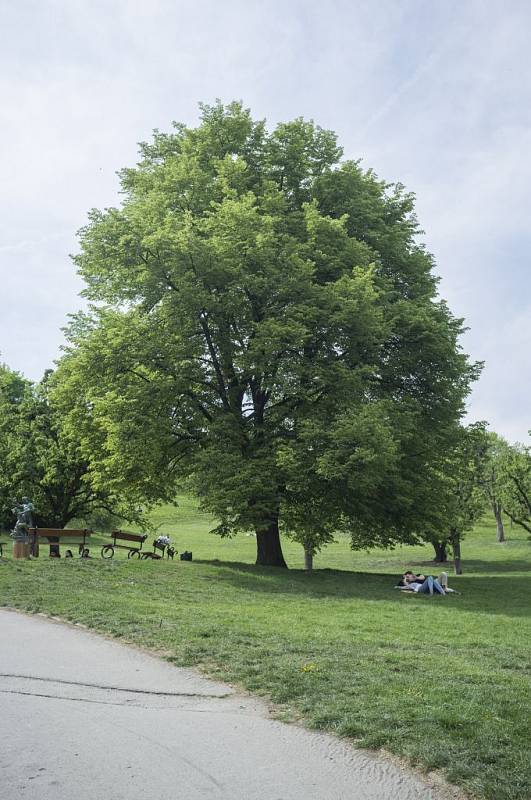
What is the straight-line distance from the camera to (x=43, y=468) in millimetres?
33844

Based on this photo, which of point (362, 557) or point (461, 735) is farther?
point (362, 557)

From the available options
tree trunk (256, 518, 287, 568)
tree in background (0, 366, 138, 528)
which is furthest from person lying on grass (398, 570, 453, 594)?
tree in background (0, 366, 138, 528)

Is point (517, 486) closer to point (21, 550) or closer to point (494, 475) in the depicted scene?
point (494, 475)

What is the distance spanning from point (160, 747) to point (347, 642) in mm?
5478

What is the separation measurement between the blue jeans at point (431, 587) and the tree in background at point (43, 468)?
16.6m

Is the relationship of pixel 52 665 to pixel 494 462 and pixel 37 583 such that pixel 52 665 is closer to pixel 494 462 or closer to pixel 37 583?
pixel 37 583

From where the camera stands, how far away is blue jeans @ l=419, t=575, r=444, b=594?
21.3m

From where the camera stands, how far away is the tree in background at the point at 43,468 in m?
33.0

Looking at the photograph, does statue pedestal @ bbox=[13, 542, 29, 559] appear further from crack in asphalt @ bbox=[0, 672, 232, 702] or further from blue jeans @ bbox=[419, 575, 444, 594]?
crack in asphalt @ bbox=[0, 672, 232, 702]

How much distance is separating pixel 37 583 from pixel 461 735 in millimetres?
12697

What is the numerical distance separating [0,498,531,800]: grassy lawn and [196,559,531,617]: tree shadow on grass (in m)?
0.07

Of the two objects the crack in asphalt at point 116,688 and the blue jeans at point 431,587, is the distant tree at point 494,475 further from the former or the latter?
the crack in asphalt at point 116,688

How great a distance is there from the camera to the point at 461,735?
608cm

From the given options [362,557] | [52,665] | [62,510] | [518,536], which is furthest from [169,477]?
[518,536]
